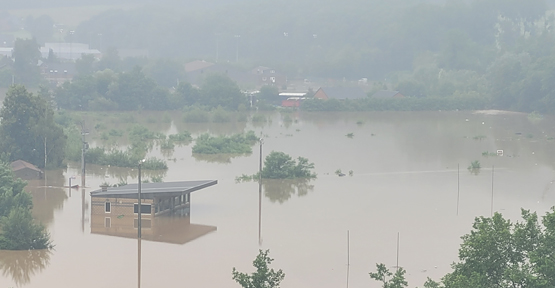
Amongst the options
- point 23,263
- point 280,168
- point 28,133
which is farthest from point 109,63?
point 23,263

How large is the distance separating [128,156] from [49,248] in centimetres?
1048

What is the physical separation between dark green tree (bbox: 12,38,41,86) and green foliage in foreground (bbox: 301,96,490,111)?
1590 cm

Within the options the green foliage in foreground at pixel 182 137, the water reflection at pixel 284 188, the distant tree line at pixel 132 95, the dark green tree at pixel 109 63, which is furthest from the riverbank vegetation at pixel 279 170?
the dark green tree at pixel 109 63

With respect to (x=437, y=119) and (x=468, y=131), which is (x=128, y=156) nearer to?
(x=468, y=131)

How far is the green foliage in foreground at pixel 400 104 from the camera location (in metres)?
45.9

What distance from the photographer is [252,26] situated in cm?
8694

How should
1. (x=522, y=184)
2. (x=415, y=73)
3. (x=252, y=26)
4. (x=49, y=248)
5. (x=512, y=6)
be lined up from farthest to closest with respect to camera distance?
(x=252, y=26) → (x=512, y=6) → (x=415, y=73) → (x=522, y=184) → (x=49, y=248)

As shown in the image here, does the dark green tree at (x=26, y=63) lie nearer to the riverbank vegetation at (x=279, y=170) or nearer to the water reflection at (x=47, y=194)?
the water reflection at (x=47, y=194)

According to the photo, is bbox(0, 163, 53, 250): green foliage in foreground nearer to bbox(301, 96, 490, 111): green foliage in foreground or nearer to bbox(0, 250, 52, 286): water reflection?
bbox(0, 250, 52, 286): water reflection

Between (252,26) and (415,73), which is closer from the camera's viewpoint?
(415,73)

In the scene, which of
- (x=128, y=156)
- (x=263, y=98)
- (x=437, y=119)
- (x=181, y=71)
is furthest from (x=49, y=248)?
(x=181, y=71)

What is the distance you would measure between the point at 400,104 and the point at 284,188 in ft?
89.6

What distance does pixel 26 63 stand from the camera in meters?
52.0

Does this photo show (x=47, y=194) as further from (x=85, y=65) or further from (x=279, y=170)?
(x=85, y=65)
